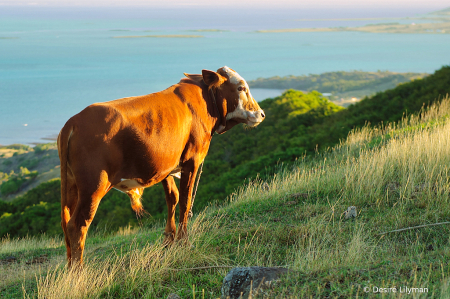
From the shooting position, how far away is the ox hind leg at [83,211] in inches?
178

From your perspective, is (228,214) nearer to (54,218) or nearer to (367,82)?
(54,218)

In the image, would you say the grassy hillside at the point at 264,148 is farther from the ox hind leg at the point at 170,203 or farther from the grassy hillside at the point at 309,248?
the ox hind leg at the point at 170,203

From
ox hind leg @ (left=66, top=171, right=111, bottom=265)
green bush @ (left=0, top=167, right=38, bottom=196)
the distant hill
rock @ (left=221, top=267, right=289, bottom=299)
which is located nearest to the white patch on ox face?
ox hind leg @ (left=66, top=171, right=111, bottom=265)

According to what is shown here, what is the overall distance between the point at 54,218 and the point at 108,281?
1897 centimetres

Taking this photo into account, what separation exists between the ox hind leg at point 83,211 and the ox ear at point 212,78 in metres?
2.10

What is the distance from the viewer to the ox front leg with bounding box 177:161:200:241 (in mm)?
5746

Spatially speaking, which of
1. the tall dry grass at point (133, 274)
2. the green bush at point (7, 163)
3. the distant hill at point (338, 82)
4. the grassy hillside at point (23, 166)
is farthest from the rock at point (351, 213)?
the distant hill at point (338, 82)

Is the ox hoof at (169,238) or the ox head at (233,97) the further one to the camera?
the ox hoof at (169,238)

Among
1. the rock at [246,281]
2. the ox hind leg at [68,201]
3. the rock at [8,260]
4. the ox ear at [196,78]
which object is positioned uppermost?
the ox ear at [196,78]

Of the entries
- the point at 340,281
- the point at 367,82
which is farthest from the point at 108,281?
the point at 367,82

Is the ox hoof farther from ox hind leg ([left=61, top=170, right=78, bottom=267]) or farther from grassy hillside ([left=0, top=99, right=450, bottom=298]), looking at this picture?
ox hind leg ([left=61, top=170, right=78, bottom=267])

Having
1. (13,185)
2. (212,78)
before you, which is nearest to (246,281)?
(212,78)

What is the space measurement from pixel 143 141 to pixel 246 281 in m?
2.01

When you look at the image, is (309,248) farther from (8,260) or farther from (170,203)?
(8,260)
